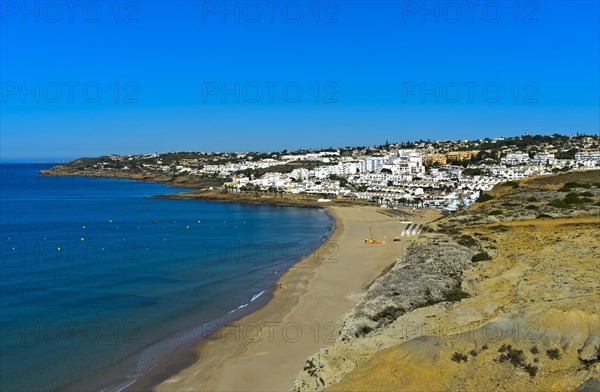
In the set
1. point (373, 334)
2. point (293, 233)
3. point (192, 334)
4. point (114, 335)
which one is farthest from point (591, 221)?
point (293, 233)

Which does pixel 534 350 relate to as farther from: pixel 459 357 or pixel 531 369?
pixel 459 357

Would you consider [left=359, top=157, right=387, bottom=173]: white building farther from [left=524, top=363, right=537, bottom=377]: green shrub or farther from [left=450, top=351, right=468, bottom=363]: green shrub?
[left=524, top=363, right=537, bottom=377]: green shrub

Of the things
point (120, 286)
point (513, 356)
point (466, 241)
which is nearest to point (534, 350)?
point (513, 356)

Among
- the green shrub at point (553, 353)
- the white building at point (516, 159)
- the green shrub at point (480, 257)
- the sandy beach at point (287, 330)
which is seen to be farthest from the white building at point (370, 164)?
the green shrub at point (553, 353)

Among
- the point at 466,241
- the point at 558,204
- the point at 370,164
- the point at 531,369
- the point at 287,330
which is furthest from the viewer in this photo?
the point at 370,164

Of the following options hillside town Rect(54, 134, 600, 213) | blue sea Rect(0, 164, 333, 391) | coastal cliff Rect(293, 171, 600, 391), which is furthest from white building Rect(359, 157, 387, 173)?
coastal cliff Rect(293, 171, 600, 391)

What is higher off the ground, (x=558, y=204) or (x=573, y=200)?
(x=573, y=200)
